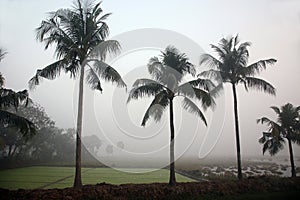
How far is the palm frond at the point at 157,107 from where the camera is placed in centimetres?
1156

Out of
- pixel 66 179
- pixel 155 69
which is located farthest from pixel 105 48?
pixel 66 179

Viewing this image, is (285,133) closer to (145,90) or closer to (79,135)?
(145,90)

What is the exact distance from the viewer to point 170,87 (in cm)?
1152

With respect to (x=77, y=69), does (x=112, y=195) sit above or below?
below

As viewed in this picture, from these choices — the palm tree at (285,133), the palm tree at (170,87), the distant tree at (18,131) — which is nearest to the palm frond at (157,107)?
the palm tree at (170,87)

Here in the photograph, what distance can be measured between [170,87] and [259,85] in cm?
589

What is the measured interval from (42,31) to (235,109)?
35.1 ft

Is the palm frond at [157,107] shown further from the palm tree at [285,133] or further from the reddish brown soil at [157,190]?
the palm tree at [285,133]

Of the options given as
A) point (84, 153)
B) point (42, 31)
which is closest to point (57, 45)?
point (42, 31)

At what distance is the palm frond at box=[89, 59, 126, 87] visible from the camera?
1073 cm

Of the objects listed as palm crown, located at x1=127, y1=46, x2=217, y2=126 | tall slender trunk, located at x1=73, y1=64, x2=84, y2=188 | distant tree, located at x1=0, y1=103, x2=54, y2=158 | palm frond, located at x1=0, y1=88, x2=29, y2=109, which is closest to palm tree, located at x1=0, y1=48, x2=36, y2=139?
palm frond, located at x1=0, y1=88, x2=29, y2=109

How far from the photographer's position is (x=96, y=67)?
11.0 m

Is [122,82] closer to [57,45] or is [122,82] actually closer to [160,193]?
[57,45]

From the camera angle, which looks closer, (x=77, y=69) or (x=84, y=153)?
(x=77, y=69)
